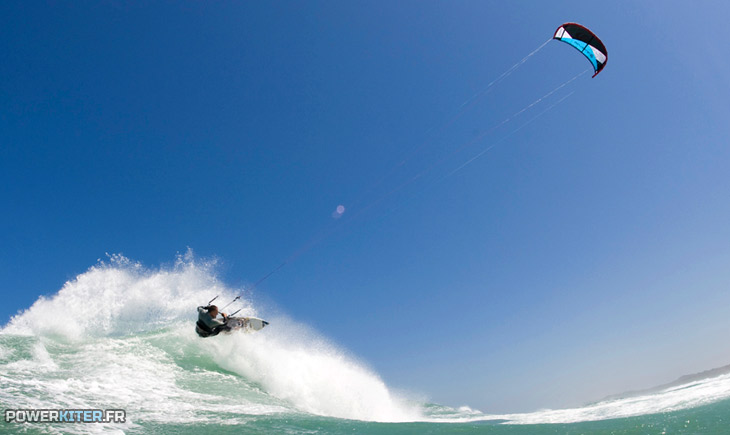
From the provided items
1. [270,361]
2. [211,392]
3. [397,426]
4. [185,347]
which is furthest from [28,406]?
[270,361]

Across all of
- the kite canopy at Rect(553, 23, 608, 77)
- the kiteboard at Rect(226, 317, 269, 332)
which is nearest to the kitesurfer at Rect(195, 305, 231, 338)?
the kiteboard at Rect(226, 317, 269, 332)

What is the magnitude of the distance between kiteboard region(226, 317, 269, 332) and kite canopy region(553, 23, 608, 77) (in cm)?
1411

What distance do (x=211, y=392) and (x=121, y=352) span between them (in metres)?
4.78

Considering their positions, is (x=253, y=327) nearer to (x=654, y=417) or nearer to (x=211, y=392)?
(x=211, y=392)

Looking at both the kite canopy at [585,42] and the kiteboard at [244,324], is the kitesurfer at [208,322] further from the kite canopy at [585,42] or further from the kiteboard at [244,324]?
the kite canopy at [585,42]

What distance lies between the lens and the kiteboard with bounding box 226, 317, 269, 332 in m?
11.7

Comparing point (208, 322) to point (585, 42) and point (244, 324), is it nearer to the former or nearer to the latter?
point (244, 324)

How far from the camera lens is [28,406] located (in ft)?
21.8

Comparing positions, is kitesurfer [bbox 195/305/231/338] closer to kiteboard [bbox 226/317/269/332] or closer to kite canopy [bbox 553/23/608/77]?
kiteboard [bbox 226/317/269/332]

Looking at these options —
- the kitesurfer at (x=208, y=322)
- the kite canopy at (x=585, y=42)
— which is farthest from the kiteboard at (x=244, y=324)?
the kite canopy at (x=585, y=42)

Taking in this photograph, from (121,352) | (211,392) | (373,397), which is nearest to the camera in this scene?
(211,392)

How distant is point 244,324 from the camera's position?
41.3ft

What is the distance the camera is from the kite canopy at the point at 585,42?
10742 millimetres

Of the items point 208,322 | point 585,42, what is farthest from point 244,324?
point 585,42
